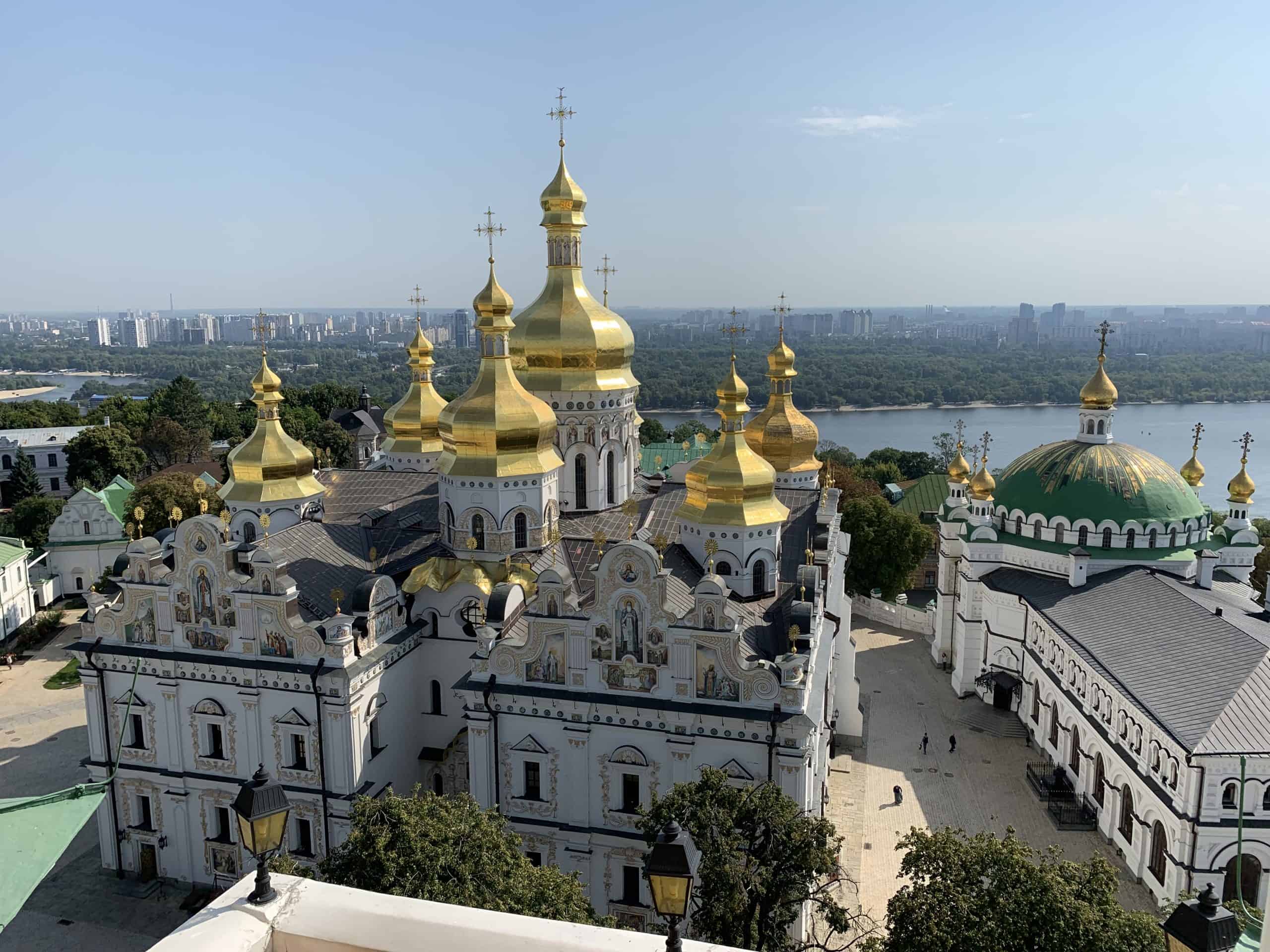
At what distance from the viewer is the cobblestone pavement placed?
15.4 metres

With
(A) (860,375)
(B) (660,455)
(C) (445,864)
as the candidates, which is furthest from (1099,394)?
(A) (860,375)

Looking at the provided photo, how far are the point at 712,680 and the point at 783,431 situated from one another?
11254mm

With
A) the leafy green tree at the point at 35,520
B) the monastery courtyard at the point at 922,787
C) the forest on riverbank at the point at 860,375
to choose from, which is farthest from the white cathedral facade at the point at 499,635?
the forest on riverbank at the point at 860,375

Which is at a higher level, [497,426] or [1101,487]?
[497,426]

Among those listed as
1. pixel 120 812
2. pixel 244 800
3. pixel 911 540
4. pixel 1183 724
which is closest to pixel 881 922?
pixel 1183 724

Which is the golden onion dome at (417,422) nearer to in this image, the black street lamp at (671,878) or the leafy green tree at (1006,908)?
the leafy green tree at (1006,908)

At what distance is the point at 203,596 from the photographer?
1608 centimetres

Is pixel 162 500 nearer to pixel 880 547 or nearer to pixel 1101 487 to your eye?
pixel 880 547

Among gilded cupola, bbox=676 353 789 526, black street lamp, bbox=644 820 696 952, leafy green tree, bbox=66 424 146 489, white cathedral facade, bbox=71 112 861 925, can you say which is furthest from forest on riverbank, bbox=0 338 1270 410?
black street lamp, bbox=644 820 696 952

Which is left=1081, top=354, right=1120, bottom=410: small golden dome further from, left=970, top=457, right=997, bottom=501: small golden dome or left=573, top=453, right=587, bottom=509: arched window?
left=573, top=453, right=587, bottom=509: arched window

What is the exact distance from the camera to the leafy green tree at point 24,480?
4328 centimetres

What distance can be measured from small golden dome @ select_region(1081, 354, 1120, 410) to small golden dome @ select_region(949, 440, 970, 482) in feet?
14.3

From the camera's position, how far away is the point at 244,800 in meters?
5.77

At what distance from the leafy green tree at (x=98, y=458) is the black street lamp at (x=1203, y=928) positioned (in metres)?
48.1
